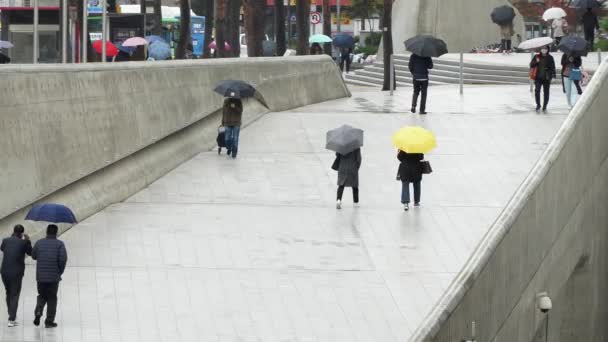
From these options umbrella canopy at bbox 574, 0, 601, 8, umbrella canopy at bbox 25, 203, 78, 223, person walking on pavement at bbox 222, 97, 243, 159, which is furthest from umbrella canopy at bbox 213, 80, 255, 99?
umbrella canopy at bbox 574, 0, 601, 8

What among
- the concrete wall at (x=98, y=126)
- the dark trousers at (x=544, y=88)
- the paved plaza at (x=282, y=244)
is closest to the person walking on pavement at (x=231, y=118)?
the paved plaza at (x=282, y=244)

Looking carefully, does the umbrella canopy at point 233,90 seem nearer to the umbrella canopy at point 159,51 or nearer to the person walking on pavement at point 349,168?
the person walking on pavement at point 349,168

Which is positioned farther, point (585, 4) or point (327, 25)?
point (327, 25)

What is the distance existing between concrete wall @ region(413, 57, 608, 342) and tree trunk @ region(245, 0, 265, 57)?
67.8 feet

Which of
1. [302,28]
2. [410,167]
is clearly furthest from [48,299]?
[302,28]

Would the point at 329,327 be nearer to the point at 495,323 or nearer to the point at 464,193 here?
the point at 495,323

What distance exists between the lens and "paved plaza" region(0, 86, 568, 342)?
49.4 feet

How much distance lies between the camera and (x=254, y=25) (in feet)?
133

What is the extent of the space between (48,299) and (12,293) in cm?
38

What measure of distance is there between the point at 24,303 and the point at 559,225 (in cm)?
582

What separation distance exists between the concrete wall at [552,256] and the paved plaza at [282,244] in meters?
1.23

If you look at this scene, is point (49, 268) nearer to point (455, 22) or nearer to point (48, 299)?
point (48, 299)

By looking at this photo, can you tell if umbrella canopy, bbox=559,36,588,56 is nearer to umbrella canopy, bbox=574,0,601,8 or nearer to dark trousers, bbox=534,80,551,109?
dark trousers, bbox=534,80,551,109

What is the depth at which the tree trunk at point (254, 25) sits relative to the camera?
39844 millimetres
